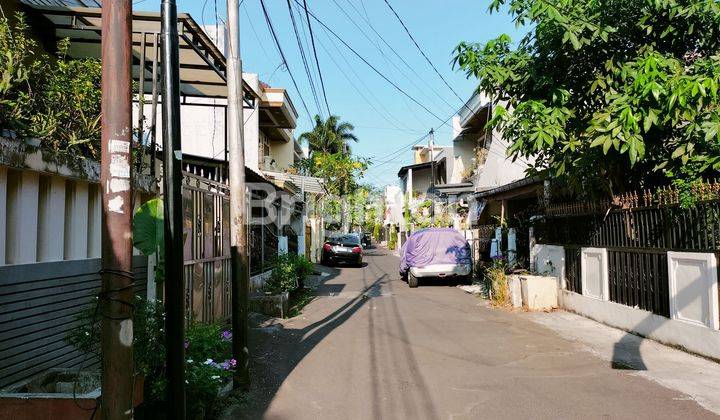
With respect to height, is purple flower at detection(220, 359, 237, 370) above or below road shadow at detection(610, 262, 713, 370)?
above

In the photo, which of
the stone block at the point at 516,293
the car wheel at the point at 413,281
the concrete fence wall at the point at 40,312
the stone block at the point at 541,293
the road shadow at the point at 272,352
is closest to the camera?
the concrete fence wall at the point at 40,312

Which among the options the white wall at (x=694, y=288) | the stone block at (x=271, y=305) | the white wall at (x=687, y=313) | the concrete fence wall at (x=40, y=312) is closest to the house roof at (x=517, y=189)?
the white wall at (x=687, y=313)

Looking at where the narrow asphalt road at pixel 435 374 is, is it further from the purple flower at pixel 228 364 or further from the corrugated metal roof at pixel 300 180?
the corrugated metal roof at pixel 300 180

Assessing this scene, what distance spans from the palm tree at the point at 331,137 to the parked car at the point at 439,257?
27.9 metres

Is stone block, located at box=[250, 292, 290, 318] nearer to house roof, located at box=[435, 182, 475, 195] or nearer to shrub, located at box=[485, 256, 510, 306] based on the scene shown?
shrub, located at box=[485, 256, 510, 306]

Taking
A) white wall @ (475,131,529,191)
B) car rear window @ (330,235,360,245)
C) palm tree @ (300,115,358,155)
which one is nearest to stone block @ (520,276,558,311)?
white wall @ (475,131,529,191)

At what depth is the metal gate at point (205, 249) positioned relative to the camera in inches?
267

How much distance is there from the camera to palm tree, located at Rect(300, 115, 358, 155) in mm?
44844

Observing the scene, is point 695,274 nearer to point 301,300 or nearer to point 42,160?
point 42,160

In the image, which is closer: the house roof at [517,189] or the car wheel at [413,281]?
the house roof at [517,189]

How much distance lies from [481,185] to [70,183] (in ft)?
62.9


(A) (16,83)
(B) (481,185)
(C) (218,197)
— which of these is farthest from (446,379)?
(B) (481,185)

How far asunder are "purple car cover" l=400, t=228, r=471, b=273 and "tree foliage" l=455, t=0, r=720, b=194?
7.29 metres

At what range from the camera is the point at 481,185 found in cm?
2244
